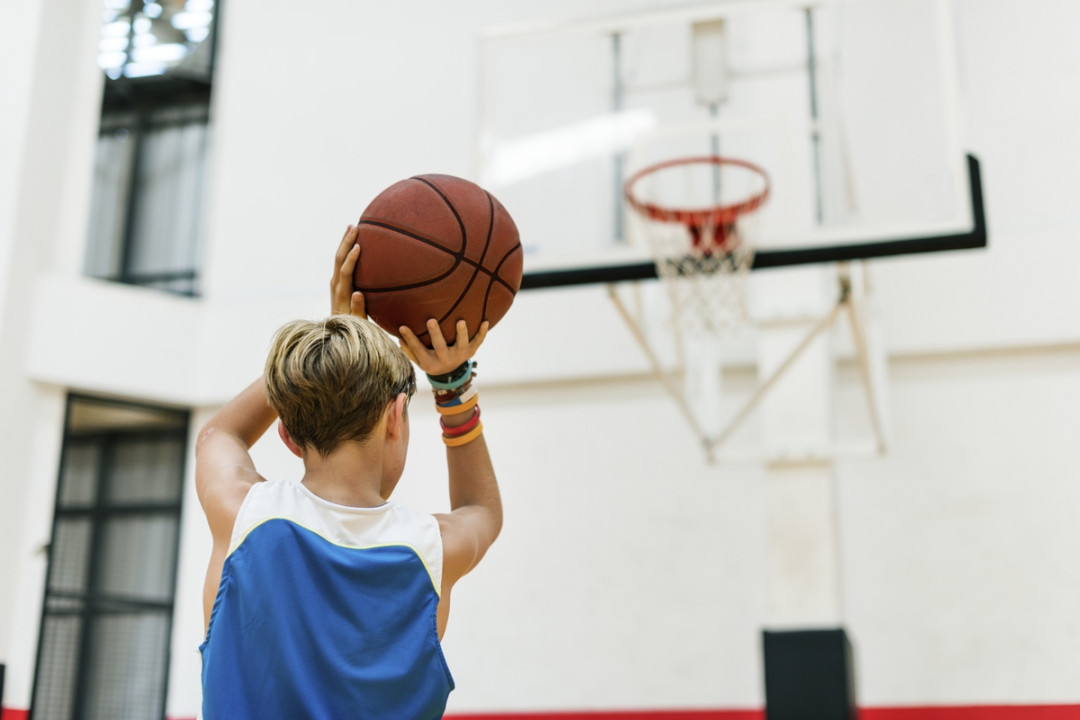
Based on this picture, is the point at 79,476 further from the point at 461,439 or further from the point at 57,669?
the point at 461,439

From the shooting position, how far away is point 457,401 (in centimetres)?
187

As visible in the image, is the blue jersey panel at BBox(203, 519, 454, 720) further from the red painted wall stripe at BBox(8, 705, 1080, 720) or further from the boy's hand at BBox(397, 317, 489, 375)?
the red painted wall stripe at BBox(8, 705, 1080, 720)

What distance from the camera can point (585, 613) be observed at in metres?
6.36

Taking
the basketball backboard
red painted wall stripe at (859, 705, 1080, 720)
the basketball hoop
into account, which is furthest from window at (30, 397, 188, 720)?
red painted wall stripe at (859, 705, 1080, 720)

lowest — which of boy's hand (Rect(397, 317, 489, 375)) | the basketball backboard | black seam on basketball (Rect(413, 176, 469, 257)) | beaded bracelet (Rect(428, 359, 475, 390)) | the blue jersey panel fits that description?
the blue jersey panel

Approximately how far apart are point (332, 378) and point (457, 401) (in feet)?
1.22

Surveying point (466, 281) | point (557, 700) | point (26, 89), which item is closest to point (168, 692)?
point (557, 700)

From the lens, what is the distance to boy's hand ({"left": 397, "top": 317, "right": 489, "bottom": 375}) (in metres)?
1.91

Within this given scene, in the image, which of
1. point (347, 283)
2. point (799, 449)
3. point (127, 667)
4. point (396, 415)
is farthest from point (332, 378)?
point (127, 667)

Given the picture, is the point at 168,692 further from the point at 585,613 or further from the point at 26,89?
the point at 26,89

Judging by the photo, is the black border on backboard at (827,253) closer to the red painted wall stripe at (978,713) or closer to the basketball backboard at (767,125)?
the basketball backboard at (767,125)

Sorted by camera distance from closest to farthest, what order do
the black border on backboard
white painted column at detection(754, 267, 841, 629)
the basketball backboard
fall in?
the black border on backboard, the basketball backboard, white painted column at detection(754, 267, 841, 629)

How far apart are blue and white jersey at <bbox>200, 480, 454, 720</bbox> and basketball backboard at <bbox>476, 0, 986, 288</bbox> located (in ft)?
10.3

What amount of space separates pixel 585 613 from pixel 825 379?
6.13 feet
